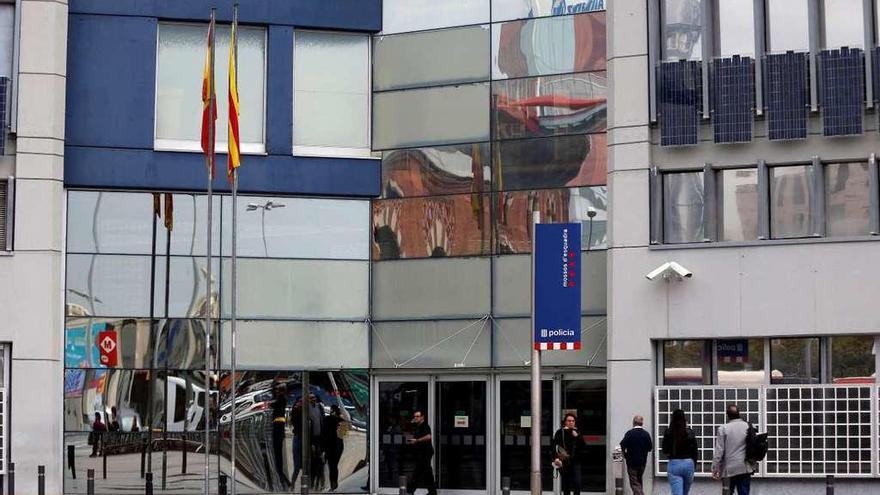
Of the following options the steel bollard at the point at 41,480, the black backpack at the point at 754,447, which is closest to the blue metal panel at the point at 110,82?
the steel bollard at the point at 41,480

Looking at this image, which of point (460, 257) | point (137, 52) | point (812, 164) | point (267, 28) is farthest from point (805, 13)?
point (137, 52)

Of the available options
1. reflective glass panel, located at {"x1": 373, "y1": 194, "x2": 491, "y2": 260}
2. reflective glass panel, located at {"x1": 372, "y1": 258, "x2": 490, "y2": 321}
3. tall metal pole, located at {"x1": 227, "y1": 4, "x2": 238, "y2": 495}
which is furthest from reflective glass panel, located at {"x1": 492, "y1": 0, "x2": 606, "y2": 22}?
tall metal pole, located at {"x1": 227, "y1": 4, "x2": 238, "y2": 495}

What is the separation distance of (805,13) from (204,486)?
1494cm

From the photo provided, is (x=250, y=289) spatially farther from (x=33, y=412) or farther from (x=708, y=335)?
(x=708, y=335)

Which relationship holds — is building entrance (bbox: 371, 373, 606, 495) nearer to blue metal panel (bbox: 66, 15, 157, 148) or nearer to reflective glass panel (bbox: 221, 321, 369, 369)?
reflective glass panel (bbox: 221, 321, 369, 369)

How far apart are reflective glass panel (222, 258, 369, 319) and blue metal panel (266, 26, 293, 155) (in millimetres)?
2524

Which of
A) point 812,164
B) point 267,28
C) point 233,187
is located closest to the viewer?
point 812,164

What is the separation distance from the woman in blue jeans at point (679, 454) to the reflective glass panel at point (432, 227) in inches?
290

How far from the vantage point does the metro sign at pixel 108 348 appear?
1293 inches

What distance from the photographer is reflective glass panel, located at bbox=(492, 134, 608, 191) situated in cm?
3216

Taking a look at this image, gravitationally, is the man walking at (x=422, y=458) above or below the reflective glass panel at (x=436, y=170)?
below

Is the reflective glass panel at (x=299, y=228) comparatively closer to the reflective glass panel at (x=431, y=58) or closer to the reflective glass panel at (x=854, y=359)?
the reflective glass panel at (x=431, y=58)

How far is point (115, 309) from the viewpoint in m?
33.0

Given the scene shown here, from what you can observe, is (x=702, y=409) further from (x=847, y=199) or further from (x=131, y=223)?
(x=131, y=223)
